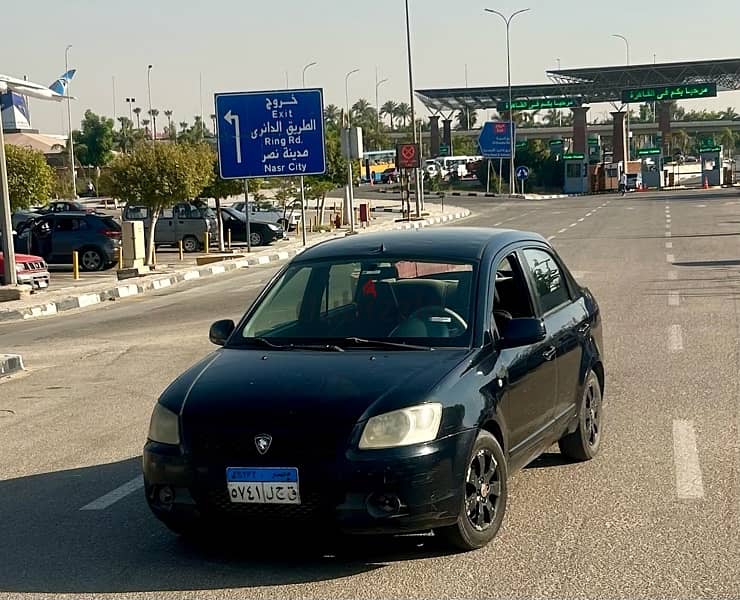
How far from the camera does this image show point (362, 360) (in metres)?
5.63

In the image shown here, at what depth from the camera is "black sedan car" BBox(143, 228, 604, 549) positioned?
507cm

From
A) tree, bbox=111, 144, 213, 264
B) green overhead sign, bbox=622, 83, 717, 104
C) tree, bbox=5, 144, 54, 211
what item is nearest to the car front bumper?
tree, bbox=5, 144, 54, 211

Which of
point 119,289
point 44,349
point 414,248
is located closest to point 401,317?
point 414,248

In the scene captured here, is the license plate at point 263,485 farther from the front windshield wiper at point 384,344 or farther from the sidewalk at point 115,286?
the sidewalk at point 115,286

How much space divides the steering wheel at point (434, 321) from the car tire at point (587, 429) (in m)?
1.48

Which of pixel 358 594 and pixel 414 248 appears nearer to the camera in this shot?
pixel 358 594

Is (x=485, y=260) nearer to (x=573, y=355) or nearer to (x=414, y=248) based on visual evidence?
(x=414, y=248)

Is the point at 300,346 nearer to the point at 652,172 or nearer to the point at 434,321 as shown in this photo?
the point at 434,321

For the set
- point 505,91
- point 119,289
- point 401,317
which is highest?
point 505,91

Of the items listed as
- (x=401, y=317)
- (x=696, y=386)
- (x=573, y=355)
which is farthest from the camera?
(x=696, y=386)

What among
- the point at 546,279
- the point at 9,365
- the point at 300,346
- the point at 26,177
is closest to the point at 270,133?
the point at 26,177

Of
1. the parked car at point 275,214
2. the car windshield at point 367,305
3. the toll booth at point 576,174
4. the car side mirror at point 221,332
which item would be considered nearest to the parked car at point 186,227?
the parked car at point 275,214

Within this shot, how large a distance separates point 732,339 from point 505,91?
9352 centimetres

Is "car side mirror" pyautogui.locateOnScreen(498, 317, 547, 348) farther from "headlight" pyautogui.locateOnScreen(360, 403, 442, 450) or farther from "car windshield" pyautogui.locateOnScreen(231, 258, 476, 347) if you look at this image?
"headlight" pyautogui.locateOnScreen(360, 403, 442, 450)
